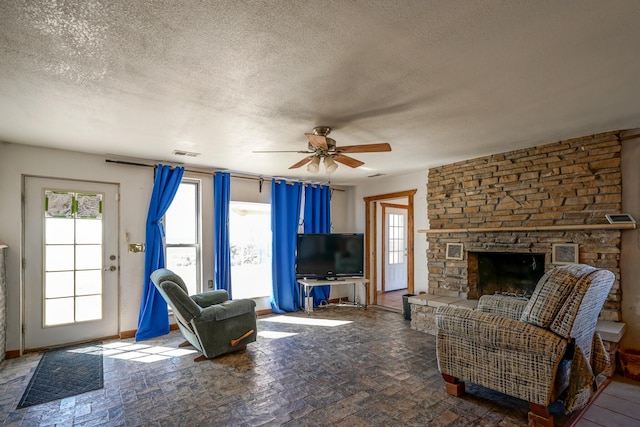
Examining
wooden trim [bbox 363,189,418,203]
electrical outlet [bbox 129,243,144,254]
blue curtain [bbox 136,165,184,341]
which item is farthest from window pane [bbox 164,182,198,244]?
wooden trim [bbox 363,189,418,203]

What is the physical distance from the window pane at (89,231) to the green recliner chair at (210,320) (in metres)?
1.16

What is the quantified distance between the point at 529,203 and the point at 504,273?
978 millimetres

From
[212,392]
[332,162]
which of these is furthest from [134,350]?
[332,162]

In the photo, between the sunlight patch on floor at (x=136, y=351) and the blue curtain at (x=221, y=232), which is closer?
the sunlight patch on floor at (x=136, y=351)

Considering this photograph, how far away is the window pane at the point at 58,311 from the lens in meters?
3.95

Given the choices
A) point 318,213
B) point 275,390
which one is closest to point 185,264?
point 318,213

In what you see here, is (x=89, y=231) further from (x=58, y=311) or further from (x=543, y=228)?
(x=543, y=228)

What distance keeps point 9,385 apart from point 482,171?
5673mm

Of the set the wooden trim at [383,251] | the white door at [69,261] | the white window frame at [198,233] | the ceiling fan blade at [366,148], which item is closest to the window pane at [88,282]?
the white door at [69,261]

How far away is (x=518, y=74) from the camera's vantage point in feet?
7.13

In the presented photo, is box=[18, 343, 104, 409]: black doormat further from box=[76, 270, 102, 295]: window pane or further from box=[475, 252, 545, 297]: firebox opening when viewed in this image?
box=[475, 252, 545, 297]: firebox opening

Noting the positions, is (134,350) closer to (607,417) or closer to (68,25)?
(68,25)

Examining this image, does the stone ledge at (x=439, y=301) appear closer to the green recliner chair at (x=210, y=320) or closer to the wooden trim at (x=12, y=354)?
the green recliner chair at (x=210, y=320)

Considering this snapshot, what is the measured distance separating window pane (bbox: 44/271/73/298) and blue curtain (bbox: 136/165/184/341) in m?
0.82
